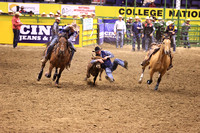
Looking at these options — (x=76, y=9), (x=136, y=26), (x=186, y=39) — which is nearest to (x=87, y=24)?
(x=136, y=26)

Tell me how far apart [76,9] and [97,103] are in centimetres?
2045

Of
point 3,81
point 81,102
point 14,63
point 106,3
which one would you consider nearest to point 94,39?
point 106,3

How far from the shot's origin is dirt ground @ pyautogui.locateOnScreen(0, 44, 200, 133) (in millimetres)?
6910

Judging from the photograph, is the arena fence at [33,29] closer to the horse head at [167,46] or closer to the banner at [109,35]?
the banner at [109,35]

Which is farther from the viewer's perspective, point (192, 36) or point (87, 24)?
point (192, 36)

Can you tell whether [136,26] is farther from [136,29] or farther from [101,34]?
[101,34]

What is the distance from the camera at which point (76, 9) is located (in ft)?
93.8

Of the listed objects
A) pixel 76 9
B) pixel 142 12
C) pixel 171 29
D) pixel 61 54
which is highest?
pixel 76 9

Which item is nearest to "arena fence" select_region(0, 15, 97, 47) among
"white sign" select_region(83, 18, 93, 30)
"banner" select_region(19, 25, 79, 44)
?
"banner" select_region(19, 25, 79, 44)

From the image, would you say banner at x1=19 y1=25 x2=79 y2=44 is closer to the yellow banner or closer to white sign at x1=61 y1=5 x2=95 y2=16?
white sign at x1=61 y1=5 x2=95 y2=16

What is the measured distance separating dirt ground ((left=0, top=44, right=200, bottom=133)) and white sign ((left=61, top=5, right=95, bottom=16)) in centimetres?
1453

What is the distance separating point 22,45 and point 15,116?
1531 centimetres

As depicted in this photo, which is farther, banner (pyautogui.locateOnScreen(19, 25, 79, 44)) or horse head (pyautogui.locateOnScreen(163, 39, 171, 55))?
banner (pyautogui.locateOnScreen(19, 25, 79, 44))

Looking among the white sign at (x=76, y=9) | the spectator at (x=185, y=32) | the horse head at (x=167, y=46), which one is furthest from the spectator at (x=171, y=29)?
the white sign at (x=76, y=9)
